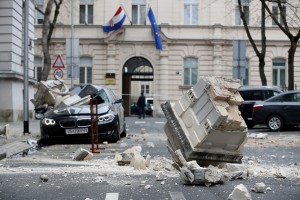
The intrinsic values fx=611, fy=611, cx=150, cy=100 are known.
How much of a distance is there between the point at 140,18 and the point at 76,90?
25.8m

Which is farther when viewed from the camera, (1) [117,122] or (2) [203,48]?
(2) [203,48]

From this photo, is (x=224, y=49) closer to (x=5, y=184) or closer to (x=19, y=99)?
(x=19, y=99)

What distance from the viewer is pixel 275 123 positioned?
23.6 m

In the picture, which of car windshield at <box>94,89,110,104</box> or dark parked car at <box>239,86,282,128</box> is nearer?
car windshield at <box>94,89,110,104</box>

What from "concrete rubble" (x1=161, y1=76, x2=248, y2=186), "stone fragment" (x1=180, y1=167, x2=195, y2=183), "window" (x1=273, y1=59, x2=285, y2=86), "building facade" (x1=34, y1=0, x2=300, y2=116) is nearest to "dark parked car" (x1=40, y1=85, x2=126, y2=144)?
"concrete rubble" (x1=161, y1=76, x2=248, y2=186)

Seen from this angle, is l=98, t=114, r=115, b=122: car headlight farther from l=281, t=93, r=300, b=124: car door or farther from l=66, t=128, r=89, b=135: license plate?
l=281, t=93, r=300, b=124: car door

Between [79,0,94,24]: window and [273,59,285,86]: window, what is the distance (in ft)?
44.2

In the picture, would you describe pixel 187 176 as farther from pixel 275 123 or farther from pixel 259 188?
pixel 275 123

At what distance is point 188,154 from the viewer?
9.02 m

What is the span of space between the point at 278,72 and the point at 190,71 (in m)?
6.32

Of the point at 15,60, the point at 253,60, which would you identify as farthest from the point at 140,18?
the point at 15,60

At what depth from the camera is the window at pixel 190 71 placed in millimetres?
43531

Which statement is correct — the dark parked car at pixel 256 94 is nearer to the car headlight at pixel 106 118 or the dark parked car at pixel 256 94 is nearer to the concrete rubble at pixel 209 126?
the car headlight at pixel 106 118

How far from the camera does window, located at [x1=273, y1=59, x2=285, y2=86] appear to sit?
143 ft
